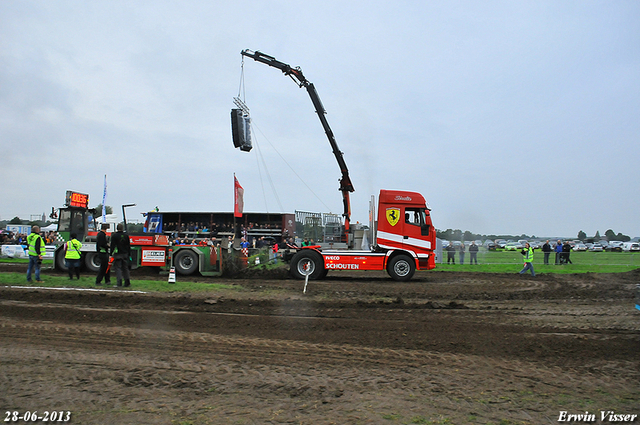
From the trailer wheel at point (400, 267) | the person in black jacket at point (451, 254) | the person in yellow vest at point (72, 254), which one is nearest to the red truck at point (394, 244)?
the trailer wheel at point (400, 267)

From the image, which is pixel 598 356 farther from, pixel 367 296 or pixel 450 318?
pixel 367 296

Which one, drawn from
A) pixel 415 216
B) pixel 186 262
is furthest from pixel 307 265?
pixel 186 262

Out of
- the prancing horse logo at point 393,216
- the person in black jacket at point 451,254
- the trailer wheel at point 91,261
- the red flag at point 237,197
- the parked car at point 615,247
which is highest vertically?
the red flag at point 237,197

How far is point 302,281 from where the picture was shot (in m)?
15.1

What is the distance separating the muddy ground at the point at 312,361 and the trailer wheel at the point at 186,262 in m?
5.75

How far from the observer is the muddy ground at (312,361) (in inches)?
156

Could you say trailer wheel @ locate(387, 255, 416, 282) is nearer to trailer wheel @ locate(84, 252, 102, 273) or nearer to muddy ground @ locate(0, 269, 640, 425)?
muddy ground @ locate(0, 269, 640, 425)

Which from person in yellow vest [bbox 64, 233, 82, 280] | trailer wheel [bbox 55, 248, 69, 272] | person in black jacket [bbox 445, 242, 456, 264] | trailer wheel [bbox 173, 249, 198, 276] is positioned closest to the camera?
person in yellow vest [bbox 64, 233, 82, 280]

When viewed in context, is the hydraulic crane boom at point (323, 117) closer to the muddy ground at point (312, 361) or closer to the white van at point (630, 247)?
the muddy ground at point (312, 361)

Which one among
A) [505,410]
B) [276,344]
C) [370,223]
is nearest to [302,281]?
[370,223]

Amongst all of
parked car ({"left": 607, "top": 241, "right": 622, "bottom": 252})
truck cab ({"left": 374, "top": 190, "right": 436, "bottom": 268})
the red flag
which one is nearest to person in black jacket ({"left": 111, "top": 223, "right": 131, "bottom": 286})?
the red flag

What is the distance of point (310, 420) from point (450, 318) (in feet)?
16.7

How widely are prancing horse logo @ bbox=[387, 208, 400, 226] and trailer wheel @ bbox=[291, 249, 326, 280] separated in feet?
9.26

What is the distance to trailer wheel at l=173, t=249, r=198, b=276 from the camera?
15.6 m
